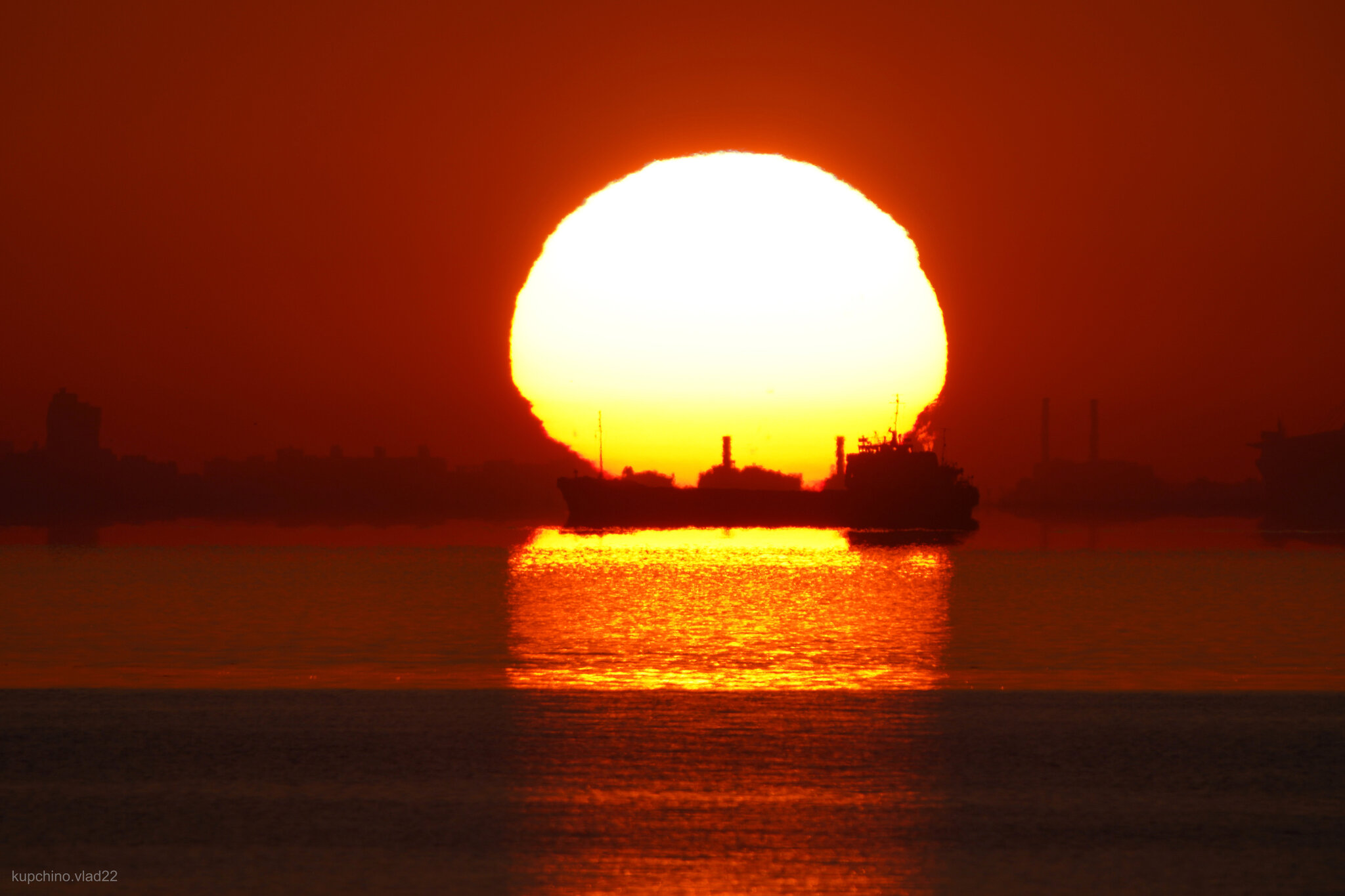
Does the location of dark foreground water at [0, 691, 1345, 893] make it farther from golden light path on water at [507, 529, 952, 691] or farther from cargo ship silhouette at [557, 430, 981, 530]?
cargo ship silhouette at [557, 430, 981, 530]

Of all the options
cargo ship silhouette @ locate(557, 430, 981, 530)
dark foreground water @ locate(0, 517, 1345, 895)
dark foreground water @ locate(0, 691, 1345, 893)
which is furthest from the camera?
cargo ship silhouette @ locate(557, 430, 981, 530)

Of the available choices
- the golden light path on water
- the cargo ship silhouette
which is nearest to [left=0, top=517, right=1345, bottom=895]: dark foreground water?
the golden light path on water

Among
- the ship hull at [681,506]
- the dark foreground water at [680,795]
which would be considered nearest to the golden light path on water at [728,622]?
the dark foreground water at [680,795]

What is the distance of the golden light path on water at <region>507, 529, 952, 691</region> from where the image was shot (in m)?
22.4

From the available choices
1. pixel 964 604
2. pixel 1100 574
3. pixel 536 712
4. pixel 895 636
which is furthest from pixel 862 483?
pixel 536 712

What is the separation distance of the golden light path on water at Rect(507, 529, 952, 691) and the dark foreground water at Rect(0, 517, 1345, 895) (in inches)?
9.4

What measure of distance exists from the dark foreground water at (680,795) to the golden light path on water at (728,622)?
441 centimetres

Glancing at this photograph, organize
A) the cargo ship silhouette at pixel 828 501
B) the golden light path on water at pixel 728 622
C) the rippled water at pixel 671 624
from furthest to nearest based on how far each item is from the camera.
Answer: the cargo ship silhouette at pixel 828 501, the rippled water at pixel 671 624, the golden light path on water at pixel 728 622

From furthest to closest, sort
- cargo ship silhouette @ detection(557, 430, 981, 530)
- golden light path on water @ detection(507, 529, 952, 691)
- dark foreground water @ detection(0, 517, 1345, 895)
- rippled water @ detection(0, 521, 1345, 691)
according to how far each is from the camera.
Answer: cargo ship silhouette @ detection(557, 430, 981, 530), rippled water @ detection(0, 521, 1345, 691), golden light path on water @ detection(507, 529, 952, 691), dark foreground water @ detection(0, 517, 1345, 895)

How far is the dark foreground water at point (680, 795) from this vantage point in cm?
980

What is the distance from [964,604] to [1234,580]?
2343 centimetres

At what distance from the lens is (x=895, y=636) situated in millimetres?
32906

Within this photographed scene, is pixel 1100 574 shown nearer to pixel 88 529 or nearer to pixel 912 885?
pixel 912 885

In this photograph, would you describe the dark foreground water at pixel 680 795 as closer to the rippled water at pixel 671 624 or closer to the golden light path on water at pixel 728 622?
the rippled water at pixel 671 624
